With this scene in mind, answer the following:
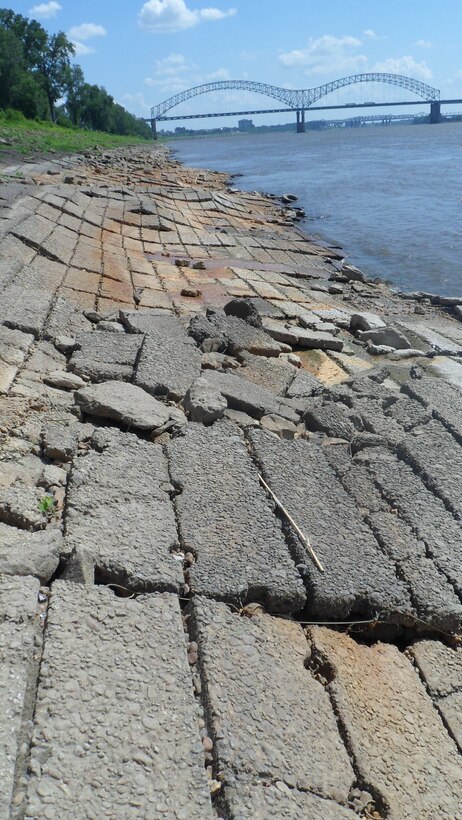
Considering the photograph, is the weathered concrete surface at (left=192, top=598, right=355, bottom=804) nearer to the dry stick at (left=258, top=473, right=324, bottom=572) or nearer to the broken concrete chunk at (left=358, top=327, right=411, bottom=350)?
the dry stick at (left=258, top=473, right=324, bottom=572)

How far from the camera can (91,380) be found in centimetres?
570

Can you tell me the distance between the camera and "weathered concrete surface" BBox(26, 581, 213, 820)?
222 cm

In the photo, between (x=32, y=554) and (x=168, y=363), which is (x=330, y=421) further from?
(x=32, y=554)

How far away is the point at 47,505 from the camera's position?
3680 millimetres

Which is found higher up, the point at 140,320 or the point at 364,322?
the point at 140,320

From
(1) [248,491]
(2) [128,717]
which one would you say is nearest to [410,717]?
(2) [128,717]

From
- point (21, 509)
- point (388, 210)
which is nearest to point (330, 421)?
point (21, 509)

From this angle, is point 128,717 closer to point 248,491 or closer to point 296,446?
point 248,491

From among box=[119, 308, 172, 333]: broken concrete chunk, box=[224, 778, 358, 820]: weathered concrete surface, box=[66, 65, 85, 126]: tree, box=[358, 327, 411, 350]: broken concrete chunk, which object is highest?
box=[66, 65, 85, 126]: tree

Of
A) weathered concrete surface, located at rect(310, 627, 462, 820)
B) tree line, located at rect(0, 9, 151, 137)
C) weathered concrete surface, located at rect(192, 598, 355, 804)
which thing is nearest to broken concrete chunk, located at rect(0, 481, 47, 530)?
weathered concrete surface, located at rect(192, 598, 355, 804)

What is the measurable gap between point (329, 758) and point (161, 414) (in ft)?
9.01

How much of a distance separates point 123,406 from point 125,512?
4.33 feet

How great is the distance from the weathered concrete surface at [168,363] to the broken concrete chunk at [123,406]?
0.38 metres

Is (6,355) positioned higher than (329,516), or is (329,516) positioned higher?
(6,355)
